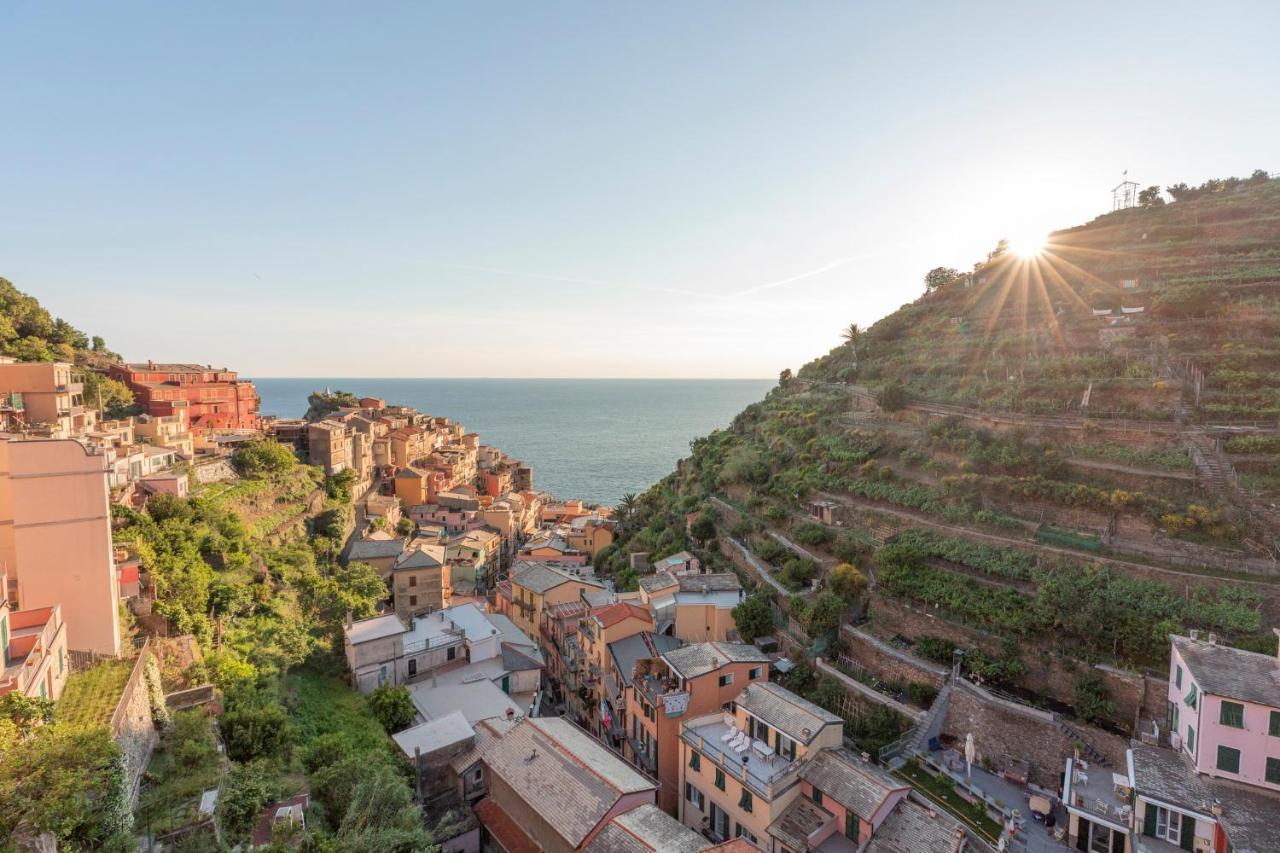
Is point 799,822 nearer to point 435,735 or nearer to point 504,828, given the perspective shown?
point 504,828

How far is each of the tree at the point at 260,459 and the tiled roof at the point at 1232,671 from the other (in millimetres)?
41429

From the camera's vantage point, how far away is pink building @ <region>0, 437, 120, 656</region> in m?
15.2

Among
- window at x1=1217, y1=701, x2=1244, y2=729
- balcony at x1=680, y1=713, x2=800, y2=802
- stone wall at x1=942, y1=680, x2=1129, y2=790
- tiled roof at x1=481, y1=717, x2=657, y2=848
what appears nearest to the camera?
window at x1=1217, y1=701, x2=1244, y2=729

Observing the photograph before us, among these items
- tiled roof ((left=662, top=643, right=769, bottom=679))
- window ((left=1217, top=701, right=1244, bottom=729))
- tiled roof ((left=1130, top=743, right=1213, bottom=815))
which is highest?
window ((left=1217, top=701, right=1244, bottom=729))

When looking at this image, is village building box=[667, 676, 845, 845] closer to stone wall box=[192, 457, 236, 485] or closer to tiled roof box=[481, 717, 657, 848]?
tiled roof box=[481, 717, 657, 848]

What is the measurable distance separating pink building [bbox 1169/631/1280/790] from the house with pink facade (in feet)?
86.0

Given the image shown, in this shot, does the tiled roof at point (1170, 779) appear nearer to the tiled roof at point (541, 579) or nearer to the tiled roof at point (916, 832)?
the tiled roof at point (916, 832)

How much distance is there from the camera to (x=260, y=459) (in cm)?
3569

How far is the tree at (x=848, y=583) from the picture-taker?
76.8ft

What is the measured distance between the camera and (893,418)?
33.7 m

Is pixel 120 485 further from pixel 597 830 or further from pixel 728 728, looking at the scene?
pixel 728 728

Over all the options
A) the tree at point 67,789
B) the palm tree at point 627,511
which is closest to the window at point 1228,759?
the tree at point 67,789

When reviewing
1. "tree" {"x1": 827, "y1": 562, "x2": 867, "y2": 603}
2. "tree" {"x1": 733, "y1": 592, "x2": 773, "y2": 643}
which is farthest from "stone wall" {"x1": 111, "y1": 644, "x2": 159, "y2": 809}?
"tree" {"x1": 827, "y1": 562, "x2": 867, "y2": 603}

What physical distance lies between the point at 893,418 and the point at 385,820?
29.8 meters
